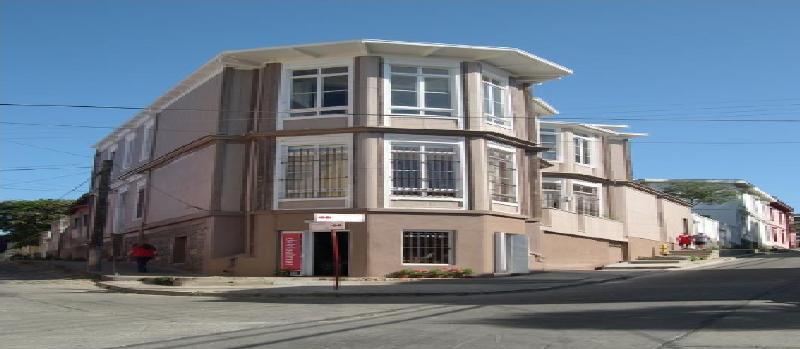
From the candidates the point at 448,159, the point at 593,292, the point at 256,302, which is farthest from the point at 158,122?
the point at 593,292

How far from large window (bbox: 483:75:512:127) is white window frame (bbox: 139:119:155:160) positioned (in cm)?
1814

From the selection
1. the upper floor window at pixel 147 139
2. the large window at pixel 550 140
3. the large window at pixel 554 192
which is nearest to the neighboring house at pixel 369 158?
the upper floor window at pixel 147 139

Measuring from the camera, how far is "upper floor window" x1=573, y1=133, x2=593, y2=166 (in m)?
40.0

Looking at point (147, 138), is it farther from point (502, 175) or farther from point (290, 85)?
point (502, 175)

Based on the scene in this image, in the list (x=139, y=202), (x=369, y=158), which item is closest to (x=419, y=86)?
(x=369, y=158)

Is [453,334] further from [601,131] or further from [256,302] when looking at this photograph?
[601,131]

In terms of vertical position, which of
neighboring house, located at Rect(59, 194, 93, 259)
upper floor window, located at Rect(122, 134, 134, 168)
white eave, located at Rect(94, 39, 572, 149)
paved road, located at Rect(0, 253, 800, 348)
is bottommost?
paved road, located at Rect(0, 253, 800, 348)

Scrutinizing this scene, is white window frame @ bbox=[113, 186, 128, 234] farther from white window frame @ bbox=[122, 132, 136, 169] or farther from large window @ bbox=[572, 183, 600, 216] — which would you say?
large window @ bbox=[572, 183, 600, 216]

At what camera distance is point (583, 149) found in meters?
40.6

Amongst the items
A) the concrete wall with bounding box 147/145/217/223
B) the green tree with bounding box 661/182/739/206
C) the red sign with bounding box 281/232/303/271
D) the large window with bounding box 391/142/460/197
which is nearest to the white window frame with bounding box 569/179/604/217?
the large window with bounding box 391/142/460/197

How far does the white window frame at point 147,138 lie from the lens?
3728 centimetres

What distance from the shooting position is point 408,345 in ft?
31.1

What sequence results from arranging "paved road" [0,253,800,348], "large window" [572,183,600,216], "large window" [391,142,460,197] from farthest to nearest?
"large window" [572,183,600,216] < "large window" [391,142,460,197] < "paved road" [0,253,800,348]

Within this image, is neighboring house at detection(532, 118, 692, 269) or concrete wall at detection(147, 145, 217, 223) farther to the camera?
neighboring house at detection(532, 118, 692, 269)
